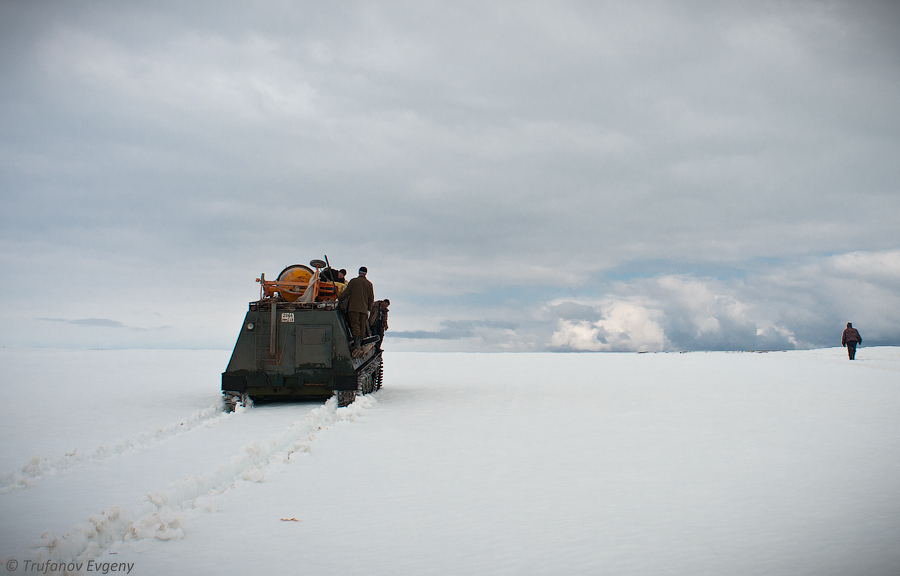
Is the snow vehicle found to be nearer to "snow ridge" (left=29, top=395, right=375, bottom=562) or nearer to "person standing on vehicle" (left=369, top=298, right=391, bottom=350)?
"person standing on vehicle" (left=369, top=298, right=391, bottom=350)

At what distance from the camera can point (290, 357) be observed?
1271cm

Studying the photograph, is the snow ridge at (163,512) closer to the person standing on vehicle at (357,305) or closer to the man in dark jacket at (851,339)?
the person standing on vehicle at (357,305)

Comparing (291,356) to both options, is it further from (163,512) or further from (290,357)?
(163,512)

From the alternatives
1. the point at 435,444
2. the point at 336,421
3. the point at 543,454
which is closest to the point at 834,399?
the point at 543,454

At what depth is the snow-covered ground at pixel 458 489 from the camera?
4.16m

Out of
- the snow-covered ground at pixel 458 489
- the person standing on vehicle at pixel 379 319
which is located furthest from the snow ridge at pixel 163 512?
the person standing on vehicle at pixel 379 319

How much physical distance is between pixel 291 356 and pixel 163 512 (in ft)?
25.8

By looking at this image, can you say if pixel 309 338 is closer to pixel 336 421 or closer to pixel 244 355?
pixel 244 355

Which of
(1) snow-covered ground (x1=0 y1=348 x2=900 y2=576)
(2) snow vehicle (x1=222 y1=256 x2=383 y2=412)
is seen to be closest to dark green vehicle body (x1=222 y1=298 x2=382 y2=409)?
(2) snow vehicle (x1=222 y1=256 x2=383 y2=412)

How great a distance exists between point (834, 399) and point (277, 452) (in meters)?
12.1

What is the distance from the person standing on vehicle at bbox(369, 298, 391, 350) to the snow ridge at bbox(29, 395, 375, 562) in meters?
7.21

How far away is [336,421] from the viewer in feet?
34.3

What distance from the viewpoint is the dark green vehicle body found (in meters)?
12.6

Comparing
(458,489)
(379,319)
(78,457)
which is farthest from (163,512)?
(379,319)
